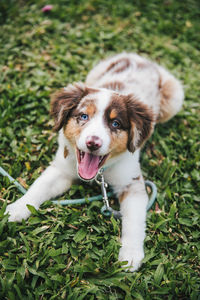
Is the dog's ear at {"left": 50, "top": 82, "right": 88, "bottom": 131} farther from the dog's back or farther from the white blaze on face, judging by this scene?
the dog's back

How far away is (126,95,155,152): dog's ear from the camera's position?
2884 mm

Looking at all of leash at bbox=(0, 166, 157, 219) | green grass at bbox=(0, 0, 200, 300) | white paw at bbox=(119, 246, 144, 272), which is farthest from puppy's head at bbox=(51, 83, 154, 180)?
white paw at bbox=(119, 246, 144, 272)

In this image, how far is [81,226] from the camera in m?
2.82

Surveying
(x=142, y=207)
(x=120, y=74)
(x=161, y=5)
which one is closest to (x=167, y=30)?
(x=161, y=5)

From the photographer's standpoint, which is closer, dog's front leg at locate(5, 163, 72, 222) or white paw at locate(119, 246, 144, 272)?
white paw at locate(119, 246, 144, 272)

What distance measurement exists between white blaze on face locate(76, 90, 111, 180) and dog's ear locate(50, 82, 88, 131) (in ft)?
0.78

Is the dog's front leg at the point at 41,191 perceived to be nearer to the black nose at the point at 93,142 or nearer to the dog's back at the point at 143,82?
the black nose at the point at 93,142

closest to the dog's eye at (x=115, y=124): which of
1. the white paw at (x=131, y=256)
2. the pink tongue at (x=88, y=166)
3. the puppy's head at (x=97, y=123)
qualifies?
the puppy's head at (x=97, y=123)

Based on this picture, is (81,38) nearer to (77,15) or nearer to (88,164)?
(77,15)

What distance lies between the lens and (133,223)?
2.75 metres

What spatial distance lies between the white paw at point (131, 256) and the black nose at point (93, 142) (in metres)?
1.07

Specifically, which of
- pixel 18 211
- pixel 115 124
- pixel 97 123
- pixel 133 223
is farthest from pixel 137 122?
pixel 18 211

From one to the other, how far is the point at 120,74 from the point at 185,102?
57.5 inches

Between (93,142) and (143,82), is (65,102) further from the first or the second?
(143,82)
